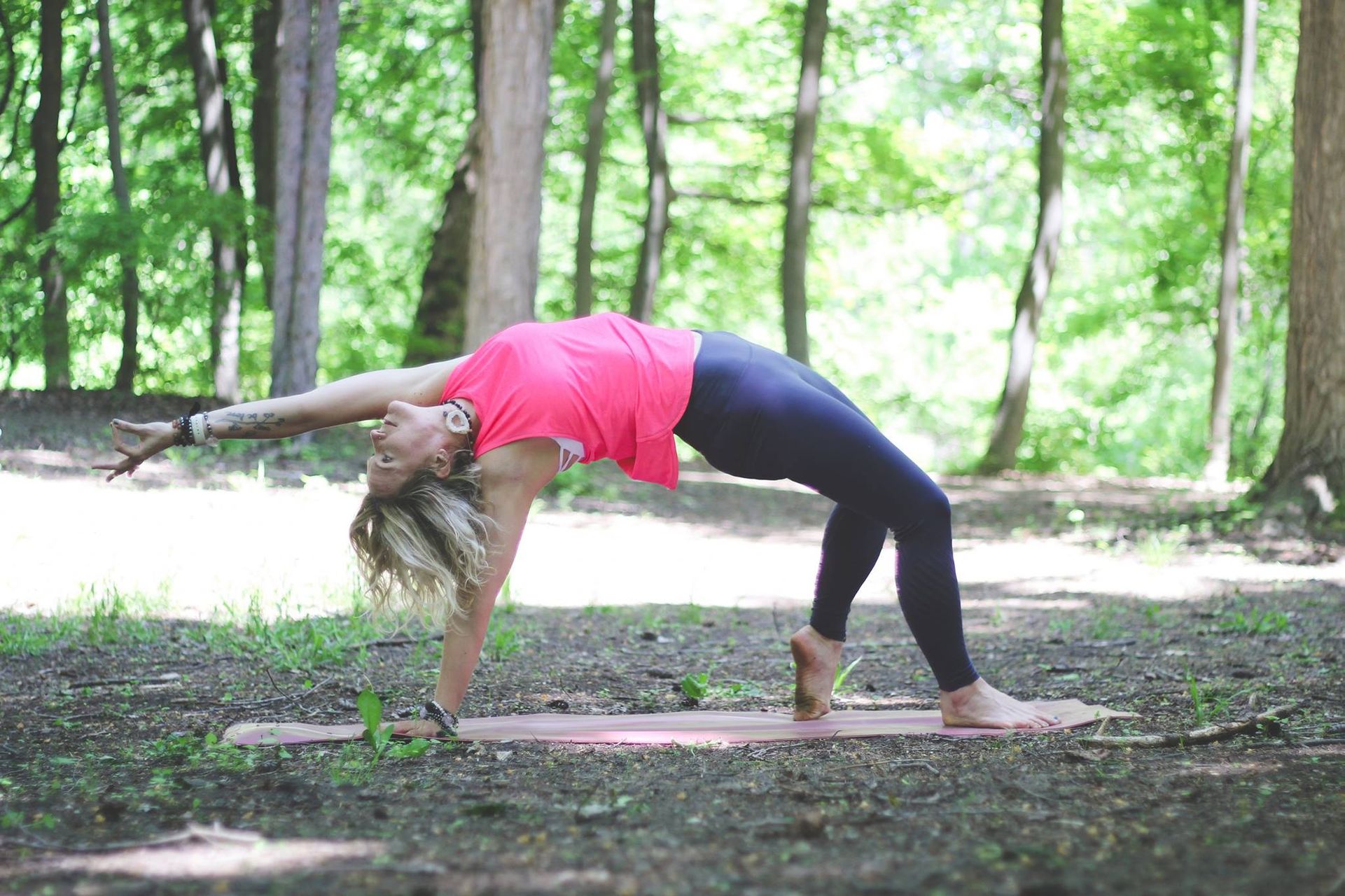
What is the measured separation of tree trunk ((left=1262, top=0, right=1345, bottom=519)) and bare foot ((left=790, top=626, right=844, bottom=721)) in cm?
594

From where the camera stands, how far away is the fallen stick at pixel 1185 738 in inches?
133

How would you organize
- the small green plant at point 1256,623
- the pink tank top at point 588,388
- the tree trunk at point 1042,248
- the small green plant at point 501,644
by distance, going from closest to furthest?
the pink tank top at point 588,388 → the small green plant at point 501,644 → the small green plant at point 1256,623 → the tree trunk at point 1042,248

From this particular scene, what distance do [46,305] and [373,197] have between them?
8.82 meters

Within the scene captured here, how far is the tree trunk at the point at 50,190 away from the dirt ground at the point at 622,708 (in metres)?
4.22

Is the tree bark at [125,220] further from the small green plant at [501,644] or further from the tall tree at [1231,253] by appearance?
the tall tree at [1231,253]

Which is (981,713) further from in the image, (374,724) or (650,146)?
(650,146)

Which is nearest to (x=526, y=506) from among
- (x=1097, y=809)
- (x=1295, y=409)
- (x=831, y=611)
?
(x=831, y=611)

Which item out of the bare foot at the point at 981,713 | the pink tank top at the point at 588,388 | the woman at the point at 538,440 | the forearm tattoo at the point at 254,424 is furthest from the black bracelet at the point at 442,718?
the bare foot at the point at 981,713

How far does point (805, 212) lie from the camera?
16.5 m

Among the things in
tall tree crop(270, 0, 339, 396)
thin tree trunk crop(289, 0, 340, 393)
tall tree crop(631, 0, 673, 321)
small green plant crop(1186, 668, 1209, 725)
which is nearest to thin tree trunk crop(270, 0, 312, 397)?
tall tree crop(270, 0, 339, 396)

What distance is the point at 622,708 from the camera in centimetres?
421

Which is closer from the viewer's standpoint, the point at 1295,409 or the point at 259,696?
the point at 259,696

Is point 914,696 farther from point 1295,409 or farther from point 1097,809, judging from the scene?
point 1295,409

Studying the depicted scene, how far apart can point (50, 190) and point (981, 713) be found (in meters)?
13.9
